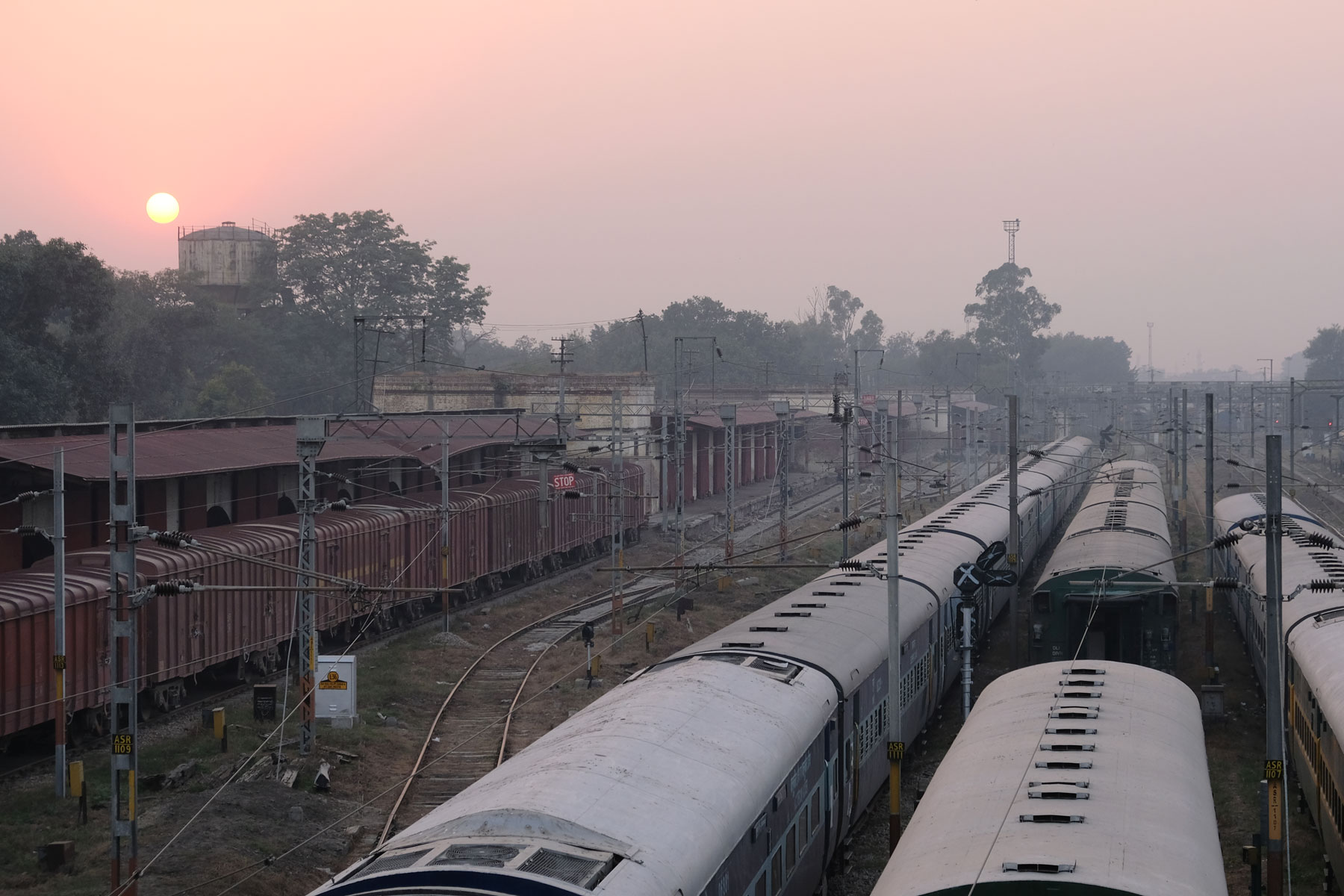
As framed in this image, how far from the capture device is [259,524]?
3059cm

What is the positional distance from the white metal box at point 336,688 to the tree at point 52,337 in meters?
36.2

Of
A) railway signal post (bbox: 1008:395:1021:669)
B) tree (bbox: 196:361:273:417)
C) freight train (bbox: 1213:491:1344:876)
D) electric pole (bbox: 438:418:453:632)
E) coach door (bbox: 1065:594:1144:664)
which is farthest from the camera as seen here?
tree (bbox: 196:361:273:417)

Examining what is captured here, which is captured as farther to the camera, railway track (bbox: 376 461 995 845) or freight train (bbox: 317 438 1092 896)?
railway track (bbox: 376 461 995 845)

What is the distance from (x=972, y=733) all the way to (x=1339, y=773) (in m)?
4.95

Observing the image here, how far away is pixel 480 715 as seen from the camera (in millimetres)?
27469

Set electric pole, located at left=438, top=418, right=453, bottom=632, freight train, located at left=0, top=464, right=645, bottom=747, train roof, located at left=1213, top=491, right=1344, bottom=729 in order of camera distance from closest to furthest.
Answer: train roof, located at left=1213, top=491, right=1344, bottom=729
freight train, located at left=0, top=464, right=645, bottom=747
electric pole, located at left=438, top=418, right=453, bottom=632

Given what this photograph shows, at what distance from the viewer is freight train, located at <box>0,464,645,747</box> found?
20984 mm

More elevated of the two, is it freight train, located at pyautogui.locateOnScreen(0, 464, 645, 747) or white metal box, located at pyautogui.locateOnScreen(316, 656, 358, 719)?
freight train, located at pyautogui.locateOnScreen(0, 464, 645, 747)

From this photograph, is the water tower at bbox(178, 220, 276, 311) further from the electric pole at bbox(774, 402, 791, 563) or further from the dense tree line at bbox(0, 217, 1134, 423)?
the electric pole at bbox(774, 402, 791, 563)

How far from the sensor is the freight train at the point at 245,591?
2098 centimetres

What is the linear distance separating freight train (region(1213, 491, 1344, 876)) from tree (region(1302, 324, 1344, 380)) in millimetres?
162345

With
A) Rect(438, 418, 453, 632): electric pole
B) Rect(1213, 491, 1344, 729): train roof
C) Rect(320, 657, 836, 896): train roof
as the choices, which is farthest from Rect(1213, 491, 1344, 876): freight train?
Rect(438, 418, 453, 632): electric pole

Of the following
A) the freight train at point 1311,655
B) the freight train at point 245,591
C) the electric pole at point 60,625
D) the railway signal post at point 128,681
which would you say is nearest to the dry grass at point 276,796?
the electric pole at point 60,625

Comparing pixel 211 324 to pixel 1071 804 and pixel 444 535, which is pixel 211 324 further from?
pixel 1071 804
